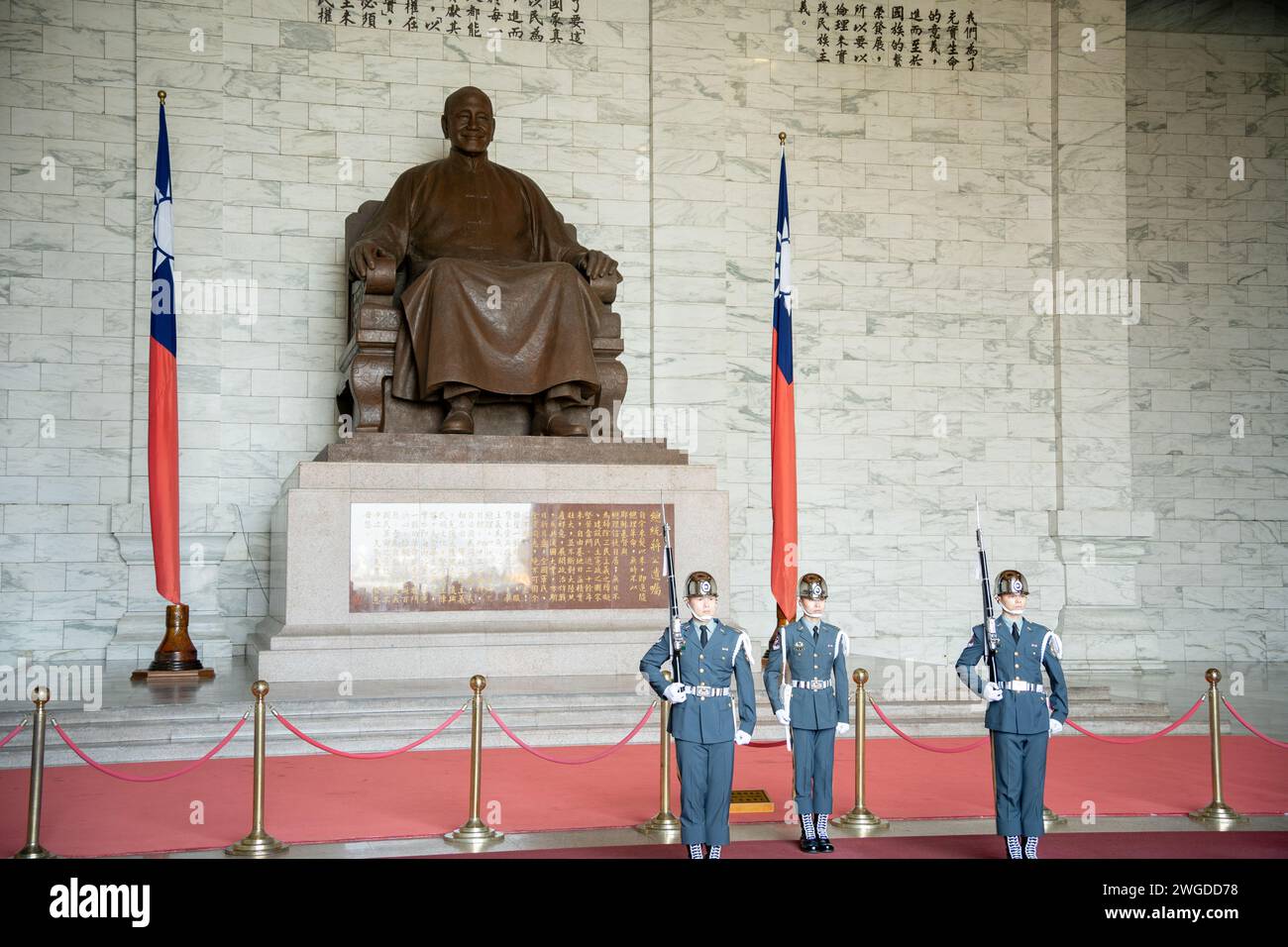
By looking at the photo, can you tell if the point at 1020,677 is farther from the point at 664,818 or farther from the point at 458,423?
the point at 458,423

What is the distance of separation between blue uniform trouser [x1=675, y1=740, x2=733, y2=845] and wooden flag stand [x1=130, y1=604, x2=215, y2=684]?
408cm

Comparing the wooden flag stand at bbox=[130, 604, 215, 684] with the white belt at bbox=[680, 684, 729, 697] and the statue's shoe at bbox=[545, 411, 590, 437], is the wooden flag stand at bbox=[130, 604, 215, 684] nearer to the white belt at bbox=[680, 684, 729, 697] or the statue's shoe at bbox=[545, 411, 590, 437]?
the statue's shoe at bbox=[545, 411, 590, 437]

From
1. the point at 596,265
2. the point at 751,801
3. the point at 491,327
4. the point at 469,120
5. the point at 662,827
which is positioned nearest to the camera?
the point at 662,827

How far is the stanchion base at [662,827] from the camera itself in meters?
3.88

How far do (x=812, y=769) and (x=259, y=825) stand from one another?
174 cm

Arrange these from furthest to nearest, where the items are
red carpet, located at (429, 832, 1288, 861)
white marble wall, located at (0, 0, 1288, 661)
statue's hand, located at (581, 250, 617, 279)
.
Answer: white marble wall, located at (0, 0, 1288, 661)
statue's hand, located at (581, 250, 617, 279)
red carpet, located at (429, 832, 1288, 861)

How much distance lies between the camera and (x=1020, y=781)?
11.6 feet

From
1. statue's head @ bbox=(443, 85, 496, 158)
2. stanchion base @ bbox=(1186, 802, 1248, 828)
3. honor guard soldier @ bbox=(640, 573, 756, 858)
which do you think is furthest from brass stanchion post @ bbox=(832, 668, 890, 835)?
statue's head @ bbox=(443, 85, 496, 158)

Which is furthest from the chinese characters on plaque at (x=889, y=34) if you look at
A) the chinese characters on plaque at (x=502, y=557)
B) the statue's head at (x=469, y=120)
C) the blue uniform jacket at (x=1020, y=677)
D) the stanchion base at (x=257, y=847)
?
the stanchion base at (x=257, y=847)

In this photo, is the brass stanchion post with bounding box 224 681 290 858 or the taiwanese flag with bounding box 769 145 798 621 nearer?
the brass stanchion post with bounding box 224 681 290 858

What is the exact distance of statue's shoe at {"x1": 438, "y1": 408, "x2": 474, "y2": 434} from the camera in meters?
6.66

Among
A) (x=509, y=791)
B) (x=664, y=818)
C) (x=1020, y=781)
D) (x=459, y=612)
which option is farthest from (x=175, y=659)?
(x=1020, y=781)

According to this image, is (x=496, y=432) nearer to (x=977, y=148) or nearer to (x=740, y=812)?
(x=740, y=812)

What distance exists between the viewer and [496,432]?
23.4ft
